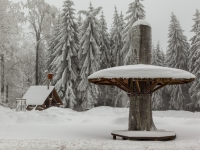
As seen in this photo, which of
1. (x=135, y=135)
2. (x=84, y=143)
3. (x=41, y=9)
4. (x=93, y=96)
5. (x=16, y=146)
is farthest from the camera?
(x=41, y=9)

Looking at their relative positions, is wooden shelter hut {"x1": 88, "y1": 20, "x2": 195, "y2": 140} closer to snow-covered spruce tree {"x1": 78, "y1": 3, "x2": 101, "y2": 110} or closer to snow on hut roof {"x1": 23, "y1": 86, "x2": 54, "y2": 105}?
snow on hut roof {"x1": 23, "y1": 86, "x2": 54, "y2": 105}

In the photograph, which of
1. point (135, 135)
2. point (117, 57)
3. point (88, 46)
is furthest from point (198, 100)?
point (135, 135)

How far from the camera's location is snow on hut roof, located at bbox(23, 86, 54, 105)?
25831mm

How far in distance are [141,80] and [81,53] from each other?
78.2 ft

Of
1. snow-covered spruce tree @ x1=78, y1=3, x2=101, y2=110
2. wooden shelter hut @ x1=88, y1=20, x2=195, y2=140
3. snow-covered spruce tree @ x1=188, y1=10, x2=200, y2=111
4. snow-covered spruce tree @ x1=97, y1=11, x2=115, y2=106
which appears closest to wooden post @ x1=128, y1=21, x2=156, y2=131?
wooden shelter hut @ x1=88, y1=20, x2=195, y2=140

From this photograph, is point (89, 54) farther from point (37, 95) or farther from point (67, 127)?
point (67, 127)

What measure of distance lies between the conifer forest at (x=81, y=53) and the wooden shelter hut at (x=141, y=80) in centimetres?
1818

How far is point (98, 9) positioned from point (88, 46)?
5.54 meters

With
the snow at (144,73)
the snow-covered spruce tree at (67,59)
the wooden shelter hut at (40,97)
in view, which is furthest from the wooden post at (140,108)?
the snow-covered spruce tree at (67,59)

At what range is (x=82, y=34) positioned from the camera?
33.8 meters

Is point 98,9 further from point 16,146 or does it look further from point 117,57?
point 16,146

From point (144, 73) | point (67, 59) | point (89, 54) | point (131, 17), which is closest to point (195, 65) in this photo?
point (131, 17)

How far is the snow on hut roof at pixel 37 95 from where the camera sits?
25.8 m

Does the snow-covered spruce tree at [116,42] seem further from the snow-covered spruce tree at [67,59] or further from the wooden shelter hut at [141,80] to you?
the wooden shelter hut at [141,80]
